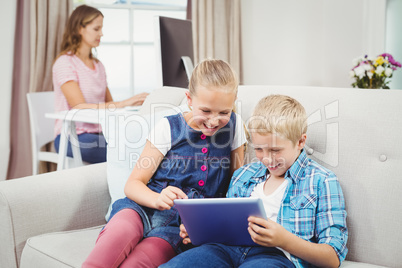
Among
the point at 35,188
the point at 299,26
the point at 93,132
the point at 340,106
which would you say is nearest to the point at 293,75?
the point at 299,26

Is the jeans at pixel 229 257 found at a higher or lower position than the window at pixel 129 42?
lower

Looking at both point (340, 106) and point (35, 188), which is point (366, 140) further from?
point (35, 188)

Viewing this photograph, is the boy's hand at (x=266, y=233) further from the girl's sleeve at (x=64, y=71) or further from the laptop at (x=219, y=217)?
the girl's sleeve at (x=64, y=71)

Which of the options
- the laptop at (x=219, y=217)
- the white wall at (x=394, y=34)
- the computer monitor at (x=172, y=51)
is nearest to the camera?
the laptop at (x=219, y=217)

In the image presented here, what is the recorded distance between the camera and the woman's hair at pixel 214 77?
1.34 metres

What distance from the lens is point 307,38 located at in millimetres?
3619

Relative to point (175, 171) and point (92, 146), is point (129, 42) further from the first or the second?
point (175, 171)

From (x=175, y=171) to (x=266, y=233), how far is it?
1.55 ft

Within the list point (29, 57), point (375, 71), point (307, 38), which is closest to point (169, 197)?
point (375, 71)

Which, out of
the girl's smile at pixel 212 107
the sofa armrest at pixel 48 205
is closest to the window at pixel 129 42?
the sofa armrest at pixel 48 205

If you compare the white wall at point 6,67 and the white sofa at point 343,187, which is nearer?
the white sofa at point 343,187

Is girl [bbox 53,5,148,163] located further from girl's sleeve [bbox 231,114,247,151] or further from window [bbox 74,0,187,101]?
girl's sleeve [bbox 231,114,247,151]

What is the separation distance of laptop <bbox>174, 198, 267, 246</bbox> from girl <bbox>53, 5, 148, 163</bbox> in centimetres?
142

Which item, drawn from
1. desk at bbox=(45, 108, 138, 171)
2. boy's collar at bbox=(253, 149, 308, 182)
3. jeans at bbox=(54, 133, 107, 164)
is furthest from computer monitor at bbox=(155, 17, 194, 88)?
boy's collar at bbox=(253, 149, 308, 182)
